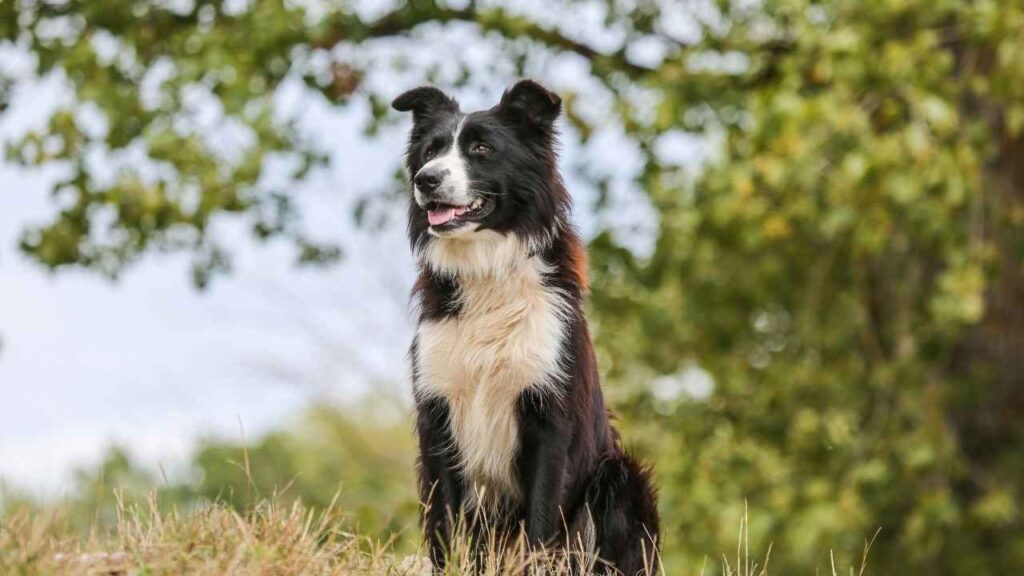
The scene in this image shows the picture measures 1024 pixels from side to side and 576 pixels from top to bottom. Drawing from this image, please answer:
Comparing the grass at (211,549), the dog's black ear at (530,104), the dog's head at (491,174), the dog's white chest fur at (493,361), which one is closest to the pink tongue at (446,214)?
the dog's head at (491,174)

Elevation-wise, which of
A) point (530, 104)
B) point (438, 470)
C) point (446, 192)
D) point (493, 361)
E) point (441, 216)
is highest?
point (530, 104)

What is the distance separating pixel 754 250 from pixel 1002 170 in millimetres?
2880

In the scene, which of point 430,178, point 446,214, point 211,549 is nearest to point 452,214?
point 446,214

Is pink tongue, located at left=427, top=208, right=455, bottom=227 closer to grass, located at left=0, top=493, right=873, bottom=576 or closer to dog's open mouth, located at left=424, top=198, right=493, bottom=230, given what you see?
dog's open mouth, located at left=424, top=198, right=493, bottom=230

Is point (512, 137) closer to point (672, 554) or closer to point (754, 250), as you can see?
point (672, 554)

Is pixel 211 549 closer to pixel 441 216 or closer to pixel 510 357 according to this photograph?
pixel 510 357

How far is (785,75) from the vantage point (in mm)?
9625


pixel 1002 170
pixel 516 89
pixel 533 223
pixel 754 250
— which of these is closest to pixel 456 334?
pixel 533 223

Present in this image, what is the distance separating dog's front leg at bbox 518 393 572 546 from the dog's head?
0.70 m

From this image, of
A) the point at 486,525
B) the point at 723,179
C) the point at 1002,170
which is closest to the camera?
the point at 486,525

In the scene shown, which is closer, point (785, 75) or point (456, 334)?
point (456, 334)

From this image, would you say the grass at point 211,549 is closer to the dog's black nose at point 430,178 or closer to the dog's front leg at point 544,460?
the dog's front leg at point 544,460

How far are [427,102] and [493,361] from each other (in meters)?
1.24

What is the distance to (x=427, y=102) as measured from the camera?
18.7 feet
